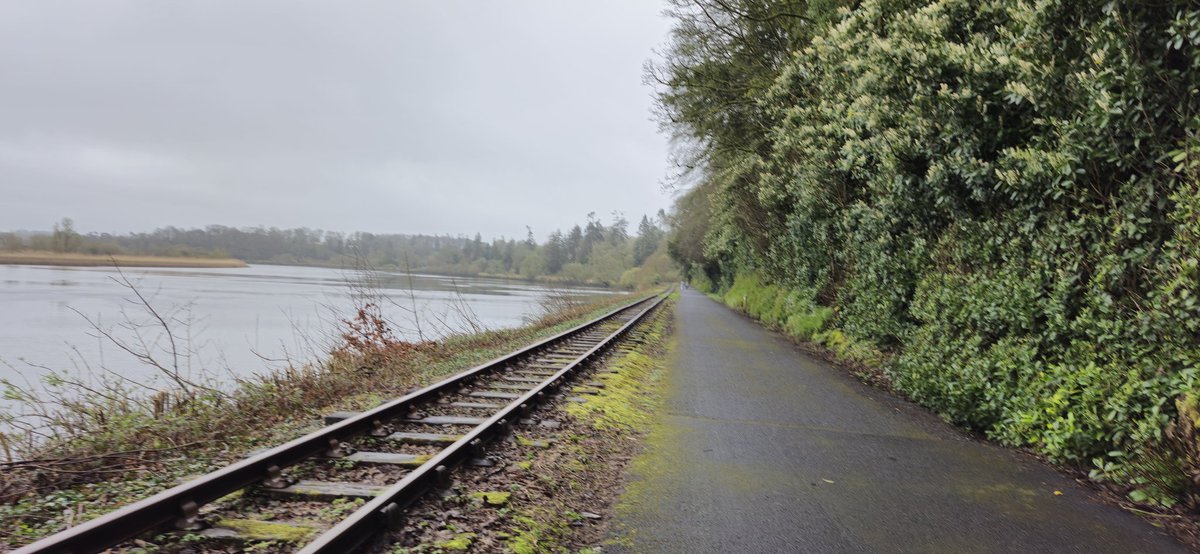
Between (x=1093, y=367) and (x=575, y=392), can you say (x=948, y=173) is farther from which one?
(x=575, y=392)

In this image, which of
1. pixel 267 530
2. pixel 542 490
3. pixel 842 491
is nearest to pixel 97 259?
pixel 267 530

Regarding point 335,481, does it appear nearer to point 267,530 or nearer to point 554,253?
point 267,530

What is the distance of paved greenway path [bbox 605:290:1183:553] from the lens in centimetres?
390

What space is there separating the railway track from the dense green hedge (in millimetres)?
5132

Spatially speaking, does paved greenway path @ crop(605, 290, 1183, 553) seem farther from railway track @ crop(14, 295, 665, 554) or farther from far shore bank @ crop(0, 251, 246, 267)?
far shore bank @ crop(0, 251, 246, 267)

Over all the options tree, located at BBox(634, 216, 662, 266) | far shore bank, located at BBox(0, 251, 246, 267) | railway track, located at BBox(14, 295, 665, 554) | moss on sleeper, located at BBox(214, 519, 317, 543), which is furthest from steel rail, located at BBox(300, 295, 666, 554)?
tree, located at BBox(634, 216, 662, 266)

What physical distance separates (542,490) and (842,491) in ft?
7.76

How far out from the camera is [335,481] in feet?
13.8

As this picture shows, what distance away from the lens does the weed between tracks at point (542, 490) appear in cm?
356

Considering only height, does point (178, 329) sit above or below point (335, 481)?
below

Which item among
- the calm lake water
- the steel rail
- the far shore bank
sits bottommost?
the calm lake water

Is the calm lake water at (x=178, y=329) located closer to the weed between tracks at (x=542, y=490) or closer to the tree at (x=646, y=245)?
the weed between tracks at (x=542, y=490)

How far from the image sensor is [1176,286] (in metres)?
4.41

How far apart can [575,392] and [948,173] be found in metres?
5.57
